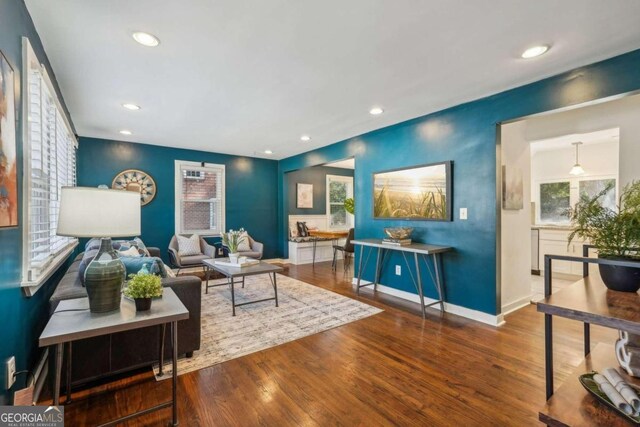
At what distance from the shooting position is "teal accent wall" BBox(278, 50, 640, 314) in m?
2.43

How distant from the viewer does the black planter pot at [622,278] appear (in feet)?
3.66

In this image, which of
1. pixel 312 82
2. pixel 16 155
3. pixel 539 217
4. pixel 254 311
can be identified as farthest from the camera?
pixel 539 217

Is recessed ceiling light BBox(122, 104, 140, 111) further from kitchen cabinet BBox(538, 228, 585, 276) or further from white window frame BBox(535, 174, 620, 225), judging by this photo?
white window frame BBox(535, 174, 620, 225)

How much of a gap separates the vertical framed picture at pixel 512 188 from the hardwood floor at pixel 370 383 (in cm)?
136

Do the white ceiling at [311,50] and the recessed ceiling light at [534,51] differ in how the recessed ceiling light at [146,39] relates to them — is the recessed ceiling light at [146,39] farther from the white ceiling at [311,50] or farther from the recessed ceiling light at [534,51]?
the recessed ceiling light at [534,51]

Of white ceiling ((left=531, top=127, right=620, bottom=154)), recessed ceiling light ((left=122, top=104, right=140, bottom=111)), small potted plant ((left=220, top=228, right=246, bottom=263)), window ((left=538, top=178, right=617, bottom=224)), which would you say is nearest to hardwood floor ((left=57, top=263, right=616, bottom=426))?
small potted plant ((left=220, top=228, right=246, bottom=263))

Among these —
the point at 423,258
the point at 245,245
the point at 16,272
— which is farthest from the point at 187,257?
the point at 423,258

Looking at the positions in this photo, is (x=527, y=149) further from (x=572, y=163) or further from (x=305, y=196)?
(x=305, y=196)

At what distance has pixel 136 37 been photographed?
208 centimetres

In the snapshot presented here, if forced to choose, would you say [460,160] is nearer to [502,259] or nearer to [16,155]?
[502,259]

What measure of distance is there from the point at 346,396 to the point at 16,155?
239cm

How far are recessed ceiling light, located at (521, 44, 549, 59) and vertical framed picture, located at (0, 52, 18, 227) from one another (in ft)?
10.4

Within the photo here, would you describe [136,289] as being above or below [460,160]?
below

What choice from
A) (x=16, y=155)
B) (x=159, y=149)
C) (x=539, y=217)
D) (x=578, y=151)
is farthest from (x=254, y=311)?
(x=578, y=151)
